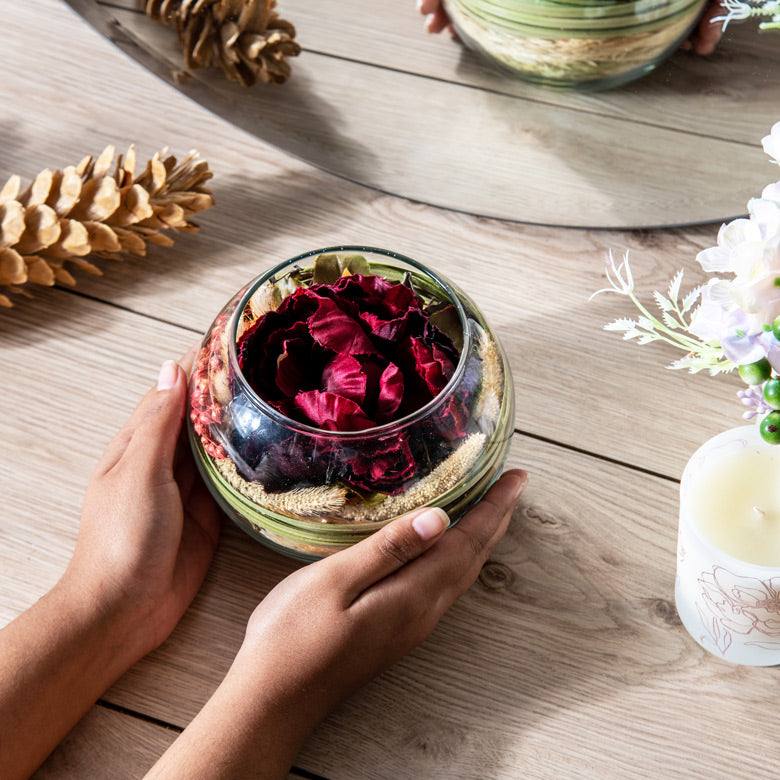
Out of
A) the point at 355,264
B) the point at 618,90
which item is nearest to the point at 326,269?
the point at 355,264

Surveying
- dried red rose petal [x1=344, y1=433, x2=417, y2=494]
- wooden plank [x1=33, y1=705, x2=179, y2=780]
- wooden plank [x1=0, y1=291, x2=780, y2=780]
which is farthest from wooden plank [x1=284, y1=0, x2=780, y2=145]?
wooden plank [x1=33, y1=705, x2=179, y2=780]

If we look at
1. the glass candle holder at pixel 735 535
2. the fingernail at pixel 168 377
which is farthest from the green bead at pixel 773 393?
the fingernail at pixel 168 377

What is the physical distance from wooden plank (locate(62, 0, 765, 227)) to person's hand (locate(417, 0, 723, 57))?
0.16ft

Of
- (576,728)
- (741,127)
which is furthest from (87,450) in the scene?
(741,127)

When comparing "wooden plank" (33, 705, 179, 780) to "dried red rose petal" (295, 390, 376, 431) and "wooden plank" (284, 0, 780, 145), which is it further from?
"wooden plank" (284, 0, 780, 145)

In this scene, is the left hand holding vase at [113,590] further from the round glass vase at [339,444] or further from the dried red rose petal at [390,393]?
the dried red rose petal at [390,393]

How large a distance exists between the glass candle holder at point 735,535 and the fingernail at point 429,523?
121 mm

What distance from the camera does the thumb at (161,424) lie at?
58 cm

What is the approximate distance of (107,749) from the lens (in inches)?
21.8

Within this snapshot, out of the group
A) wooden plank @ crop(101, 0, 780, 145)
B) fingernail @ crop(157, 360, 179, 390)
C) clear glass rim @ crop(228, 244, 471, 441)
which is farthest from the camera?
wooden plank @ crop(101, 0, 780, 145)

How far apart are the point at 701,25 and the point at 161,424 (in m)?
0.46

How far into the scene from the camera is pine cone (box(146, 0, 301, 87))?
0.77m

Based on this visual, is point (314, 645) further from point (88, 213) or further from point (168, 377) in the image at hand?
point (88, 213)

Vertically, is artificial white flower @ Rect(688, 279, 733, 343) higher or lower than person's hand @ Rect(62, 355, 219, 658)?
higher
